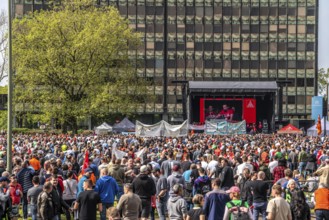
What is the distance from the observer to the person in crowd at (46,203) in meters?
14.6

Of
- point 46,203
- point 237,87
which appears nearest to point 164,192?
point 46,203

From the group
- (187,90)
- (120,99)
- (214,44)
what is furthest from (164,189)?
(214,44)

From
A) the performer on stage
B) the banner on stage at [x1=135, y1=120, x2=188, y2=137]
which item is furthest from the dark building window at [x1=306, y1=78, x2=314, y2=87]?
the banner on stage at [x1=135, y1=120, x2=188, y2=137]

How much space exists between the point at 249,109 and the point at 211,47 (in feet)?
77.8

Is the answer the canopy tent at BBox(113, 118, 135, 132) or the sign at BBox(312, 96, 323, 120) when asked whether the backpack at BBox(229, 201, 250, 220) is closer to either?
the canopy tent at BBox(113, 118, 135, 132)

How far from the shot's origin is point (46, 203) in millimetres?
14609

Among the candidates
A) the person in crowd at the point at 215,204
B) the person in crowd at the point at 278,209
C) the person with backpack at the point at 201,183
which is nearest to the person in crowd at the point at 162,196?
the person with backpack at the point at 201,183

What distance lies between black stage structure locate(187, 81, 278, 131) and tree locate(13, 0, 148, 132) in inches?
308

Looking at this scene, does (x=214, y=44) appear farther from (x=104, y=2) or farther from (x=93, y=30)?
(x=93, y=30)

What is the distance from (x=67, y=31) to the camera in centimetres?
6938

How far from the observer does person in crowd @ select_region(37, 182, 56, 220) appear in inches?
575

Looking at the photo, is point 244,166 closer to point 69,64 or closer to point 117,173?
point 117,173

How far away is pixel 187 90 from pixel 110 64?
961cm

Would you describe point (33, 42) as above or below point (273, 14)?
below
